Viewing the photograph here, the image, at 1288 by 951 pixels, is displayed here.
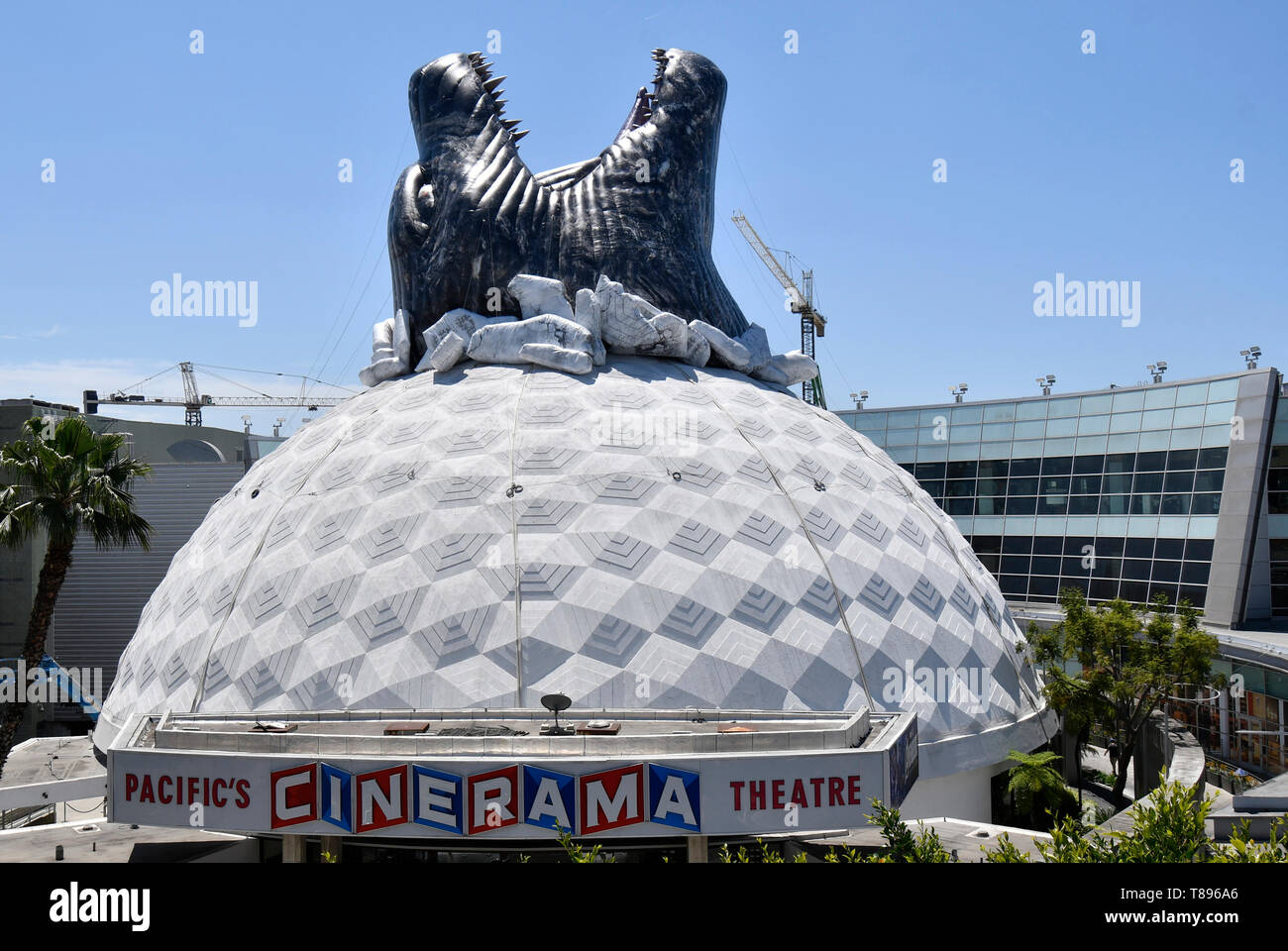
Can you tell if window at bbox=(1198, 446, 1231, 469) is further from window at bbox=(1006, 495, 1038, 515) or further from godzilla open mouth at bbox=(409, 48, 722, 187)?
godzilla open mouth at bbox=(409, 48, 722, 187)

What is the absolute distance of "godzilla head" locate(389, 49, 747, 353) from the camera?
2648 centimetres

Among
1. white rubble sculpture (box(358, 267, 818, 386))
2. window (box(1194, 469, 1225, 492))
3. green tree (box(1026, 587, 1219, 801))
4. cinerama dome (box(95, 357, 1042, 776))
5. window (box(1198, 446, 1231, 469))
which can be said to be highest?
white rubble sculpture (box(358, 267, 818, 386))

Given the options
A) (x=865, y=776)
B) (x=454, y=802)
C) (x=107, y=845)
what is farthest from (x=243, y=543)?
(x=865, y=776)

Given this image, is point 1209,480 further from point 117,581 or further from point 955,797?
point 117,581

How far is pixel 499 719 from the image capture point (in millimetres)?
16562

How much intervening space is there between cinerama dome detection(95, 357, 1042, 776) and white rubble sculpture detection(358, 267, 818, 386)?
58cm

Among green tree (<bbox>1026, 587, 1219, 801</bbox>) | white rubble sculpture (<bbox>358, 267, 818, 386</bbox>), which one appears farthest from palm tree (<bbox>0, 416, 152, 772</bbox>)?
green tree (<bbox>1026, 587, 1219, 801</bbox>)

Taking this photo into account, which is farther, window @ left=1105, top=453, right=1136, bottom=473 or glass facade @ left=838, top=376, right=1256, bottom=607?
window @ left=1105, top=453, right=1136, bottom=473

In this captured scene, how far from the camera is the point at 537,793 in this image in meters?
13.6

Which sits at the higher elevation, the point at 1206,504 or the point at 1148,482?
the point at 1148,482

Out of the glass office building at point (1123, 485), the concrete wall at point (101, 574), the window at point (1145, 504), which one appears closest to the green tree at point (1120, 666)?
the glass office building at point (1123, 485)

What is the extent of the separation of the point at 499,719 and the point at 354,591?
16.1ft

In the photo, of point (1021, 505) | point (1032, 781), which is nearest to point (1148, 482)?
point (1021, 505)

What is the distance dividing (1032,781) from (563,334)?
45.5 feet
